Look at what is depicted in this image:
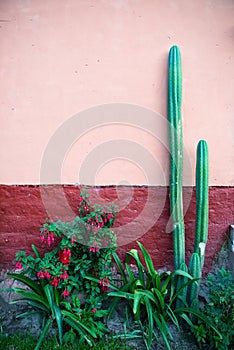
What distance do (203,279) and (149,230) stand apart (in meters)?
0.65

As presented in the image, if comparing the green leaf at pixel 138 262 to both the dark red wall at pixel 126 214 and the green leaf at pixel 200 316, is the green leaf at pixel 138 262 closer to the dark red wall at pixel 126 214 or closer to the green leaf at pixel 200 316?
the dark red wall at pixel 126 214

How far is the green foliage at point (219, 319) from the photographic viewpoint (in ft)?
6.93

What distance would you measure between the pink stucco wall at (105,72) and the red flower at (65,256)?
650 millimetres

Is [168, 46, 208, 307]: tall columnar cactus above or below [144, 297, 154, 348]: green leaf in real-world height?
above

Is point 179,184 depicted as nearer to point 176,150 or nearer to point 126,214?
point 176,150

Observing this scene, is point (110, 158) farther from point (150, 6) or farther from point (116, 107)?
point (150, 6)

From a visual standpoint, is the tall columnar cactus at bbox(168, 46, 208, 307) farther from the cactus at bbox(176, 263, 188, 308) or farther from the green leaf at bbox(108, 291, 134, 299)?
the green leaf at bbox(108, 291, 134, 299)

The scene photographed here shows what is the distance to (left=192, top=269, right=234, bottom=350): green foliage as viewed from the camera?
211 cm

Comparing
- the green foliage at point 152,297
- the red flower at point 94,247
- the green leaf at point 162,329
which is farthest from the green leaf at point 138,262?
the red flower at point 94,247

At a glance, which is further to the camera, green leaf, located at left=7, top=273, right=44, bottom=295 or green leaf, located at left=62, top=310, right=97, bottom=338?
green leaf, located at left=7, top=273, right=44, bottom=295

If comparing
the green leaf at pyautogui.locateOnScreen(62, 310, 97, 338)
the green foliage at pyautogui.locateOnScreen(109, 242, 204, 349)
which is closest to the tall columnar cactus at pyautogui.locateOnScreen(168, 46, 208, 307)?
the green foliage at pyautogui.locateOnScreen(109, 242, 204, 349)

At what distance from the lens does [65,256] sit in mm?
2252

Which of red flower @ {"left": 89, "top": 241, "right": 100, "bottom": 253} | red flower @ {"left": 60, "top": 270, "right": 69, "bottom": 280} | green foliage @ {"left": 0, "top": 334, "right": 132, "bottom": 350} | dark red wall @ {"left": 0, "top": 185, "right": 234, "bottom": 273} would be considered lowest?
green foliage @ {"left": 0, "top": 334, "right": 132, "bottom": 350}

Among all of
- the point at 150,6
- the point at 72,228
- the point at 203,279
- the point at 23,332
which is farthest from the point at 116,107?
the point at 23,332
